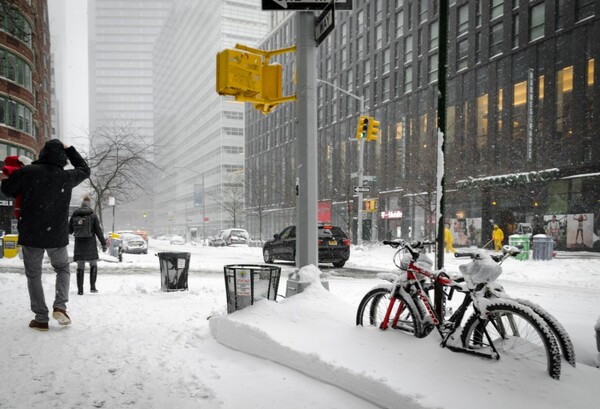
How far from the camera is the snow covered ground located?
3152 millimetres

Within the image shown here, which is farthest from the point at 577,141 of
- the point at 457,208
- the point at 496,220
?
the point at 457,208

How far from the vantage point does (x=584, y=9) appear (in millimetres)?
27328

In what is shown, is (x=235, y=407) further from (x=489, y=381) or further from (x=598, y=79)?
(x=598, y=79)

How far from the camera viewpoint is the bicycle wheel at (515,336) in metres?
3.18

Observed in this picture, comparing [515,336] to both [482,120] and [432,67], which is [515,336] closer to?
[482,120]

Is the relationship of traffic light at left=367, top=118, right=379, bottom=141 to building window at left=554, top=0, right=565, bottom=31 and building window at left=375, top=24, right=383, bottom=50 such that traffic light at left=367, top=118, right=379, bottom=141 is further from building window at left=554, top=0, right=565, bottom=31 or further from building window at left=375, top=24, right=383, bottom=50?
building window at left=375, top=24, right=383, bottom=50

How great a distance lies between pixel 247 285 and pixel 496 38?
34.4 meters

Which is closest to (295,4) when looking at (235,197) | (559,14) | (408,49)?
(559,14)

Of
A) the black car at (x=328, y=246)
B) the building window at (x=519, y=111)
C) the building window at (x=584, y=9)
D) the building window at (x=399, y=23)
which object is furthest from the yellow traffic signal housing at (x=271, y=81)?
the building window at (x=399, y=23)

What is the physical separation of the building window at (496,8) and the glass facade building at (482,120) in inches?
2.9

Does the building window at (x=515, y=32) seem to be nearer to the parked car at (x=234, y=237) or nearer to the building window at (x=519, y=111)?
the building window at (x=519, y=111)

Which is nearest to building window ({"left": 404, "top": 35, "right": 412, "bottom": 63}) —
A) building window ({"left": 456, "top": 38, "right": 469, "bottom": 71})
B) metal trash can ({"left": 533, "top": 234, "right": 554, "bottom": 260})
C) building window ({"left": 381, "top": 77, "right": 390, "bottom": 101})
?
building window ({"left": 381, "top": 77, "right": 390, "bottom": 101})

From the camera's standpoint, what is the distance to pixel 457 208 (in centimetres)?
3462

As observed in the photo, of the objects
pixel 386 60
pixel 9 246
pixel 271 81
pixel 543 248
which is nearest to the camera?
pixel 271 81
